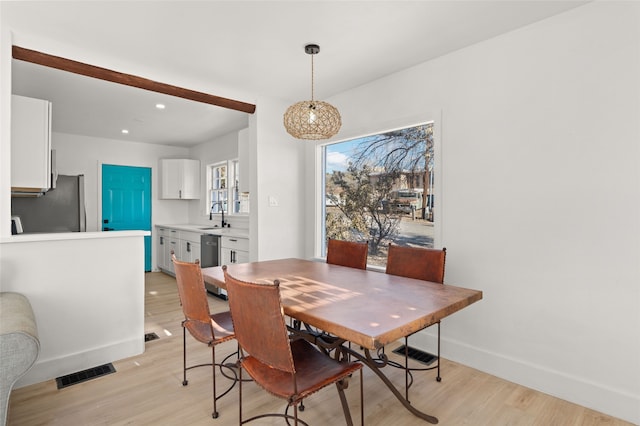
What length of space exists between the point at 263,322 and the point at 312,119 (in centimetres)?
155

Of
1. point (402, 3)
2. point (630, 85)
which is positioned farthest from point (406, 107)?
point (630, 85)

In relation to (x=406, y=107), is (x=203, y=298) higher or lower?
lower

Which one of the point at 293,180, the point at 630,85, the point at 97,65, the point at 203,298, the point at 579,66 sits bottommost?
the point at 203,298

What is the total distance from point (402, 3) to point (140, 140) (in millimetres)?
5342

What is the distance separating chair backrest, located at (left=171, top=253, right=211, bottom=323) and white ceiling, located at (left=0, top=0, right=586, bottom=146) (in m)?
1.63

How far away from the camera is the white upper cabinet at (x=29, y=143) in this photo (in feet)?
8.28

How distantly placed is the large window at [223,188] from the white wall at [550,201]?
3.61 m

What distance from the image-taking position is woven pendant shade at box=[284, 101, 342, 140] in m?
2.42

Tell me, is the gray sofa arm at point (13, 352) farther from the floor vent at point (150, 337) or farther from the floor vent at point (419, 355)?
the floor vent at point (419, 355)

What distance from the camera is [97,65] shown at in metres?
2.80

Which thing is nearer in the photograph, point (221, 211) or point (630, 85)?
point (630, 85)

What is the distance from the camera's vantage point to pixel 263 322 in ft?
4.54

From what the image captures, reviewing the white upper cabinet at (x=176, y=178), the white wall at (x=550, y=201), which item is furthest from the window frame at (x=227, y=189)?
the white wall at (x=550, y=201)

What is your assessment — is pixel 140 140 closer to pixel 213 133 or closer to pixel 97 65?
pixel 213 133
